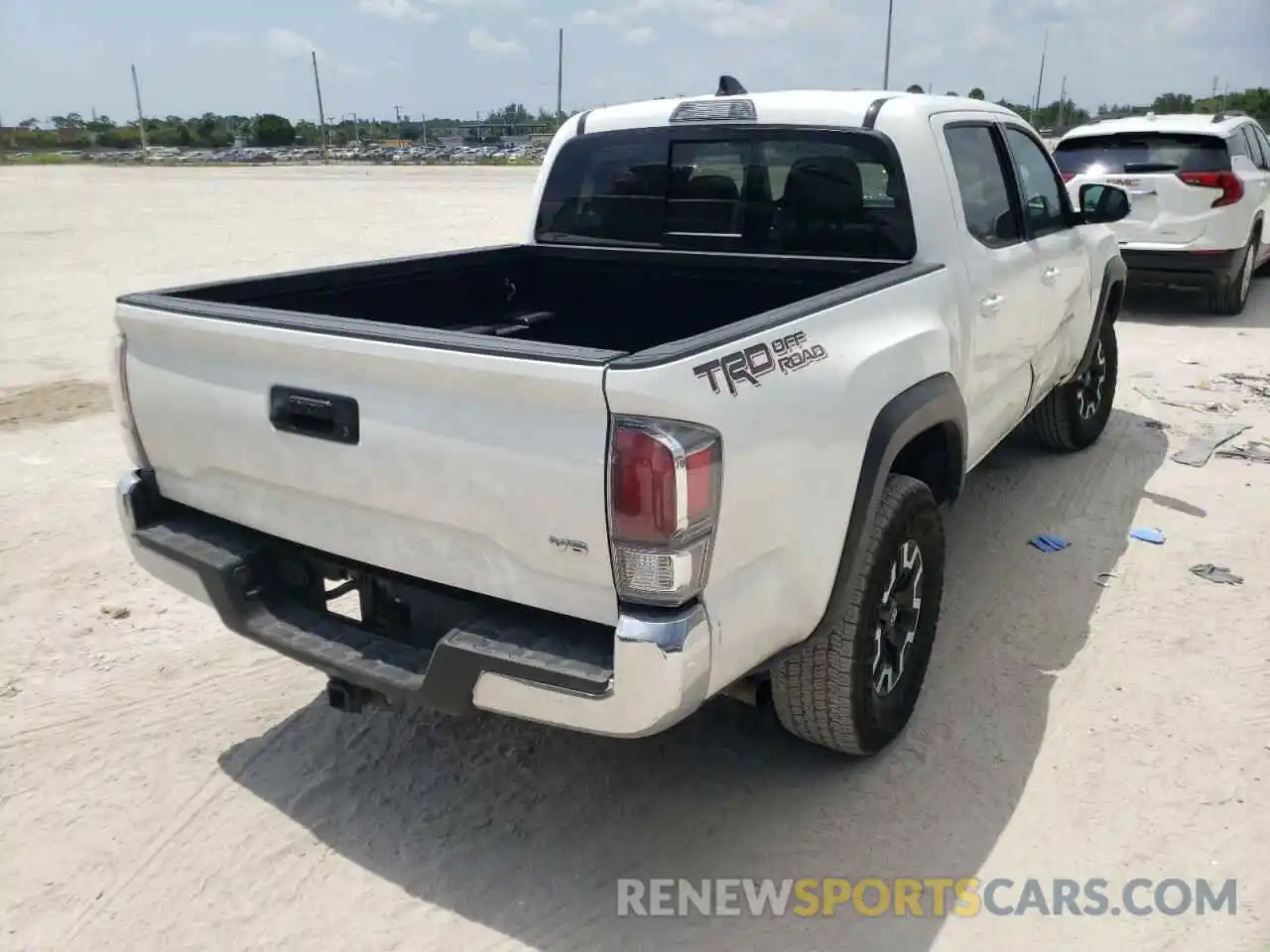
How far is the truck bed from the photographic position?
3645mm

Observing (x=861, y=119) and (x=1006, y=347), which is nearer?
(x=861, y=119)

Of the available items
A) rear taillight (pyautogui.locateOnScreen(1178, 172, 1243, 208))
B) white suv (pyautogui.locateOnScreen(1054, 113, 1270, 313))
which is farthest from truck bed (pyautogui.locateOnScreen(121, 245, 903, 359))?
rear taillight (pyautogui.locateOnScreen(1178, 172, 1243, 208))

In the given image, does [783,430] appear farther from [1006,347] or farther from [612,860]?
[1006,347]

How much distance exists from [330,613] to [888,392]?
1643 mm

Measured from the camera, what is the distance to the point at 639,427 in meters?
2.12

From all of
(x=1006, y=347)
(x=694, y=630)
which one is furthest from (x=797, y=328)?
(x=1006, y=347)

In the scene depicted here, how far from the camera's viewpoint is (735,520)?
7.47 ft

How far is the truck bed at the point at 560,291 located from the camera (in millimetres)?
3645

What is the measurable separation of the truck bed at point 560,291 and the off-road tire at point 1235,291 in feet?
24.4

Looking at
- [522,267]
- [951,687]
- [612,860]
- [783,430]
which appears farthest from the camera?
[522,267]

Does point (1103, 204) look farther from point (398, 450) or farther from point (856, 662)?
point (398, 450)

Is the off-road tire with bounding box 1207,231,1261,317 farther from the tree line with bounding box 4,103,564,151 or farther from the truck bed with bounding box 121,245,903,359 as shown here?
the tree line with bounding box 4,103,564,151

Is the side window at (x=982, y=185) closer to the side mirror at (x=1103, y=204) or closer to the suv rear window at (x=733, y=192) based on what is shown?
the suv rear window at (x=733, y=192)

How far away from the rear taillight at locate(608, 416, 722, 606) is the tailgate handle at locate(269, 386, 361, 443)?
0.73 m
